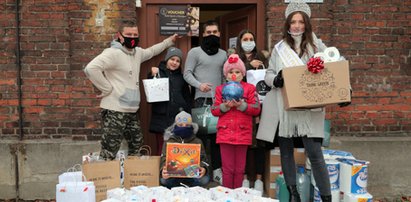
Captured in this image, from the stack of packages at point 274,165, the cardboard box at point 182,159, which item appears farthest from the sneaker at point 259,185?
the cardboard box at point 182,159

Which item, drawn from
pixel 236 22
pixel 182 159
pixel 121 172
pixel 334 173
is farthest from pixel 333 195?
pixel 236 22

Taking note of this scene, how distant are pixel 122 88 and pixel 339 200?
9.10ft

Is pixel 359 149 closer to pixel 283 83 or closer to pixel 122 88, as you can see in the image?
pixel 283 83

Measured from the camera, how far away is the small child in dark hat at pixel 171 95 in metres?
5.02

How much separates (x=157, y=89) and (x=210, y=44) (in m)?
0.86

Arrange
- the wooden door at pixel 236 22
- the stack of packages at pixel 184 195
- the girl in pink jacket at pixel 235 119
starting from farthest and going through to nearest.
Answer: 1. the wooden door at pixel 236 22
2. the girl in pink jacket at pixel 235 119
3. the stack of packages at pixel 184 195

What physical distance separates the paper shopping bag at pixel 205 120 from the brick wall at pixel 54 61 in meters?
1.50

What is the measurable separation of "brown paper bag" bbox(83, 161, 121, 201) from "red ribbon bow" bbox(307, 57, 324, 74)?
2168 mm

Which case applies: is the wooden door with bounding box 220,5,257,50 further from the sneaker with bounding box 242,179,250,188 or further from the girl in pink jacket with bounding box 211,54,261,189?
the sneaker with bounding box 242,179,250,188

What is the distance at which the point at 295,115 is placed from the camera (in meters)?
3.85

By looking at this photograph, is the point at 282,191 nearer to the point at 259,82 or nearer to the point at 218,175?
the point at 218,175

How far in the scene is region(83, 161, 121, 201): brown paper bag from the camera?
408 cm

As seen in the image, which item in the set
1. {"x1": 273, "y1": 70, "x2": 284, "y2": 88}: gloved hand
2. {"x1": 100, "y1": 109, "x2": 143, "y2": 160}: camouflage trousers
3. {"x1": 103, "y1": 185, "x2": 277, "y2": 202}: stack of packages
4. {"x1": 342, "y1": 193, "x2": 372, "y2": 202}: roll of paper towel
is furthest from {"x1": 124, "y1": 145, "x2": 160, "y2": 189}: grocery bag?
{"x1": 342, "y1": 193, "x2": 372, "y2": 202}: roll of paper towel

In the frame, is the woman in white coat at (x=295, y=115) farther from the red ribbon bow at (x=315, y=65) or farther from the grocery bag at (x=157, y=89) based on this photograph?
the grocery bag at (x=157, y=89)
